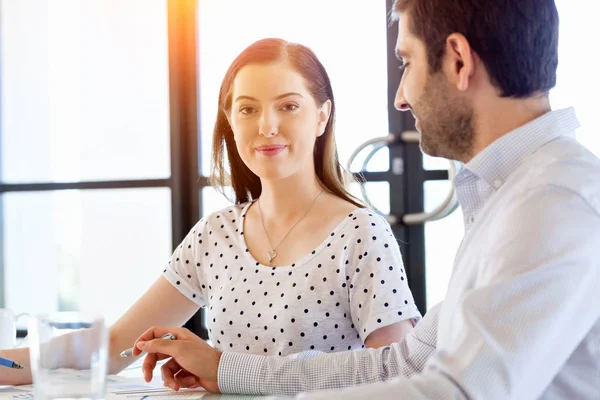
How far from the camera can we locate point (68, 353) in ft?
3.38

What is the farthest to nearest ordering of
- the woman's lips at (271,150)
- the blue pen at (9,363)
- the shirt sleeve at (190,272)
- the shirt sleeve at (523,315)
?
the shirt sleeve at (190,272), the woman's lips at (271,150), the blue pen at (9,363), the shirt sleeve at (523,315)

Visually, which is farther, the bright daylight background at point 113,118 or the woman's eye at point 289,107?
the bright daylight background at point 113,118

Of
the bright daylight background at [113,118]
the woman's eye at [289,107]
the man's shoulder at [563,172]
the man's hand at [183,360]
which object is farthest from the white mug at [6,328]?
the bright daylight background at [113,118]

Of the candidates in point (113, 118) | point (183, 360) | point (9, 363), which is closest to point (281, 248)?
point (183, 360)

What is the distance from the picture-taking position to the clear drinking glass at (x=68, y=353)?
3.37 feet

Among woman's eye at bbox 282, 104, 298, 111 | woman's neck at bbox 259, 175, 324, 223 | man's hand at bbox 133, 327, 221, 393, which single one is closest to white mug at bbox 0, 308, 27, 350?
man's hand at bbox 133, 327, 221, 393

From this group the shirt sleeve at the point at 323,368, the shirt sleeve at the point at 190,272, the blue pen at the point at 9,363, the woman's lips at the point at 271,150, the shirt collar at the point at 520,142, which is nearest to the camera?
the shirt collar at the point at 520,142

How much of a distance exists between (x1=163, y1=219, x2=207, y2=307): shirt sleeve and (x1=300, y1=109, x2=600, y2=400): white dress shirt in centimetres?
95

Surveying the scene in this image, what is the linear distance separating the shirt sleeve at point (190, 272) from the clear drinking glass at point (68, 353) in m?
→ 0.71

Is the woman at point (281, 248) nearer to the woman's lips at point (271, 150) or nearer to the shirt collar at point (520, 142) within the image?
the woman's lips at point (271, 150)

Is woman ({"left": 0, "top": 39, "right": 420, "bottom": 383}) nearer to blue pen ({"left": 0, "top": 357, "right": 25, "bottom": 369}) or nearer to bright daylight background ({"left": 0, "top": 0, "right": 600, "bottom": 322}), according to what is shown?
blue pen ({"left": 0, "top": 357, "right": 25, "bottom": 369})

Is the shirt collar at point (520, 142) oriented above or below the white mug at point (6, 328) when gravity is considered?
above

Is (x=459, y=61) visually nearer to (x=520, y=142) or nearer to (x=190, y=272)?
(x=520, y=142)

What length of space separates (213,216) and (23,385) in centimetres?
57
